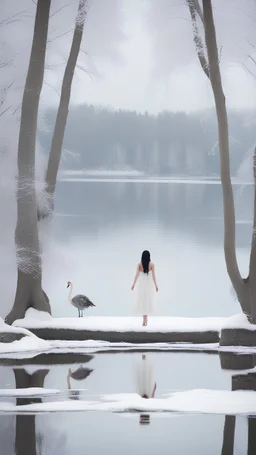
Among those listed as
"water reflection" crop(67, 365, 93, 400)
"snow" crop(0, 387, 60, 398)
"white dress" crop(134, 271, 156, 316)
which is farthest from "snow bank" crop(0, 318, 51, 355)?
"snow" crop(0, 387, 60, 398)

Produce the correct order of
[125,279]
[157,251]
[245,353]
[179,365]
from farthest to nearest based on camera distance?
1. [157,251]
2. [125,279]
3. [245,353]
4. [179,365]

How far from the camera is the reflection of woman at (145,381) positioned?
11.1m

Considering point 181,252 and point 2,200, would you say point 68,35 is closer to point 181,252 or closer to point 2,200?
point 2,200

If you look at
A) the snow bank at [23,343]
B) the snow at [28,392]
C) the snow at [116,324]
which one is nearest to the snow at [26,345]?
the snow bank at [23,343]

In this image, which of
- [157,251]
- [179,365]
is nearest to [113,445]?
[179,365]

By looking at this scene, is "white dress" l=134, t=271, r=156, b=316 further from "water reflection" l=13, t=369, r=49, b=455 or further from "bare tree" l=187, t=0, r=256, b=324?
"water reflection" l=13, t=369, r=49, b=455

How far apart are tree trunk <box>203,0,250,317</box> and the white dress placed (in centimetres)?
187

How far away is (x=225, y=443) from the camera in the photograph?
8.76 meters

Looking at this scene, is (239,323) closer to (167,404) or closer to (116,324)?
(116,324)

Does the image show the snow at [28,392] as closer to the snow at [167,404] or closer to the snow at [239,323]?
the snow at [167,404]

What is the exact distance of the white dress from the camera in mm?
17172

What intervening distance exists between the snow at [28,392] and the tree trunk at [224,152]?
17.0ft

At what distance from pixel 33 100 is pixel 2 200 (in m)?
1.77

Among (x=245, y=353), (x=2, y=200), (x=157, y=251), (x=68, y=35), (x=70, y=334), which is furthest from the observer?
(x=157, y=251)
